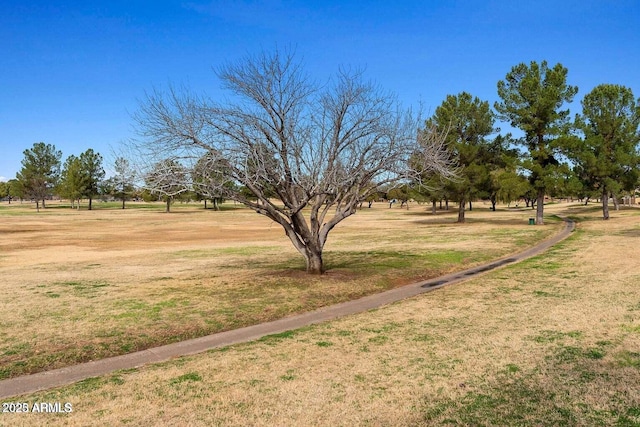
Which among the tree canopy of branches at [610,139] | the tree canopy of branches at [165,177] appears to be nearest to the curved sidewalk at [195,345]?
the tree canopy of branches at [165,177]

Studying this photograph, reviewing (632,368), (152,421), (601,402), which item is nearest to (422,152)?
(632,368)

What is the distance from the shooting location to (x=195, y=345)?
9305 millimetres

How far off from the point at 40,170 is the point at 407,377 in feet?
418

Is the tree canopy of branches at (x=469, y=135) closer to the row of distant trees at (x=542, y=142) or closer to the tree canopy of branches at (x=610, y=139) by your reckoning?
the row of distant trees at (x=542, y=142)

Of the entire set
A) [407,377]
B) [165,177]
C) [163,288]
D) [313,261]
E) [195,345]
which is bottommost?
[195,345]

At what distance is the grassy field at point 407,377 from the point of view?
573 cm

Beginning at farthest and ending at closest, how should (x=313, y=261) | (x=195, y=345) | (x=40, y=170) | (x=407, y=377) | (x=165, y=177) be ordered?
(x=40, y=170) → (x=313, y=261) → (x=165, y=177) → (x=195, y=345) → (x=407, y=377)

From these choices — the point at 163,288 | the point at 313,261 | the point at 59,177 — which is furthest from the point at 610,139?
the point at 59,177

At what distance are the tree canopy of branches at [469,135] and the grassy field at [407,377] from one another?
34.6 meters

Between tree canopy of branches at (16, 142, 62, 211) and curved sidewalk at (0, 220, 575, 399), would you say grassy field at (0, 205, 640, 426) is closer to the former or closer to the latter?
curved sidewalk at (0, 220, 575, 399)

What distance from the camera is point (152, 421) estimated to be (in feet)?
18.6

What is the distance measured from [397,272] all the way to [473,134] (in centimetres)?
3311

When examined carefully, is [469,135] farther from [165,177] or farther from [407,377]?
[407,377]

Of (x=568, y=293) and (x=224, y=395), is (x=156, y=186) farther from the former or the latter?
(x=568, y=293)
